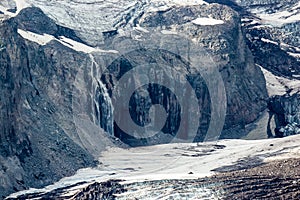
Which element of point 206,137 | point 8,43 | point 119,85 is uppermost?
point 8,43

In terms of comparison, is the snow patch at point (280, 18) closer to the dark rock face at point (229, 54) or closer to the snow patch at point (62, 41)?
the dark rock face at point (229, 54)

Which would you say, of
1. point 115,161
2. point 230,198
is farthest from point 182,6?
point 230,198

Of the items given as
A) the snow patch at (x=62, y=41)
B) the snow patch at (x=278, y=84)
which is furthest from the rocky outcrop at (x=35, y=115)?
the snow patch at (x=278, y=84)

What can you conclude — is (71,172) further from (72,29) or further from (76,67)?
(72,29)

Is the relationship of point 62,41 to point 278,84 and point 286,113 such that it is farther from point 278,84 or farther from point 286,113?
point 278,84

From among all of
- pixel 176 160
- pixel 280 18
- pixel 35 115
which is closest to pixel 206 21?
pixel 176 160
